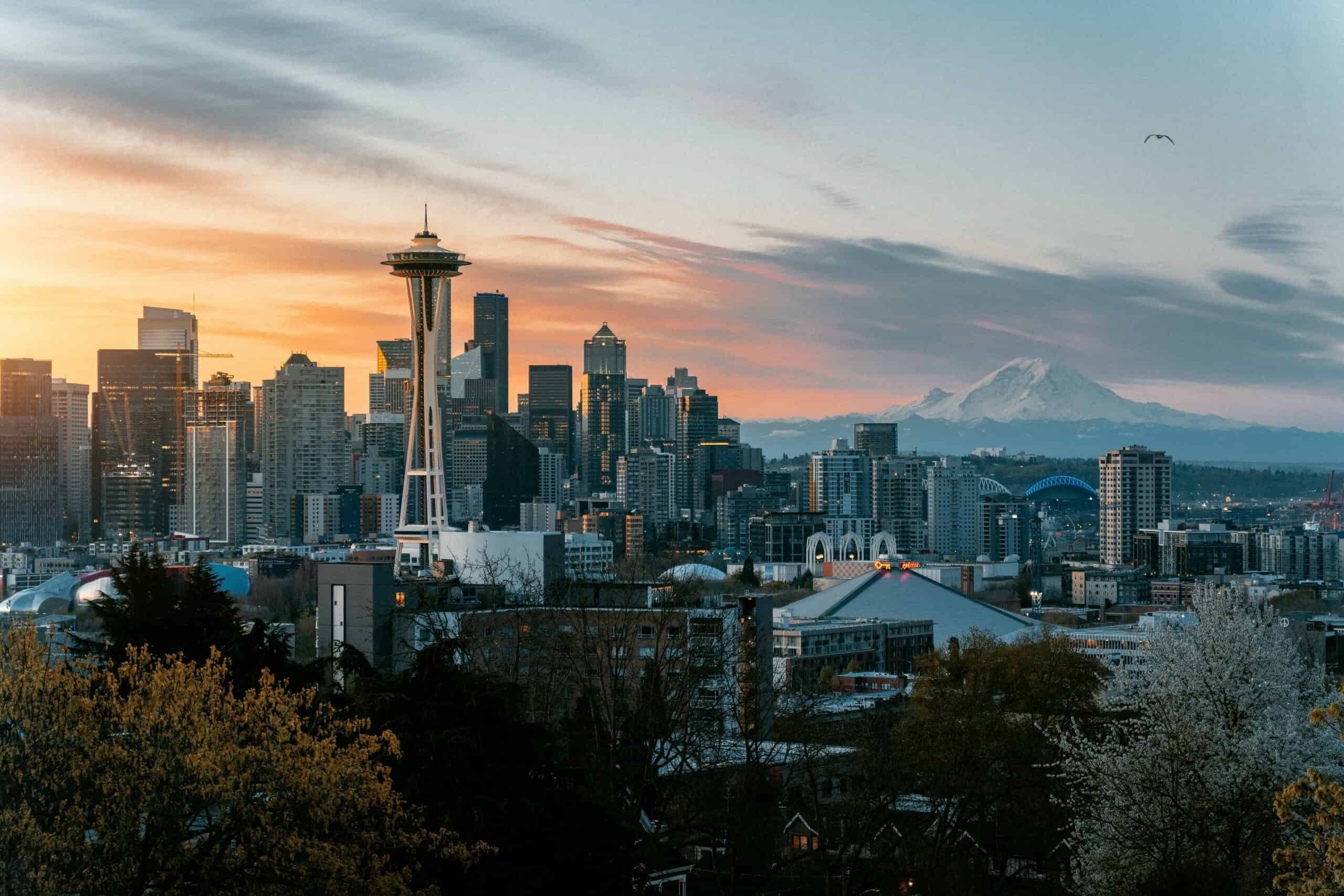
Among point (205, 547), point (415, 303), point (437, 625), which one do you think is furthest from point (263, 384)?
point (437, 625)

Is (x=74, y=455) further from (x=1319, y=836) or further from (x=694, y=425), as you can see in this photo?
(x=1319, y=836)

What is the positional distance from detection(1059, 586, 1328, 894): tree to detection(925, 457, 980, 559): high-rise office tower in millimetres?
106714

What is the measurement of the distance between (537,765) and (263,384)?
12358 cm

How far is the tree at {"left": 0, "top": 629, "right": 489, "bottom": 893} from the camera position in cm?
951

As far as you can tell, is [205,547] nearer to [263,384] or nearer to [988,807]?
[263,384]

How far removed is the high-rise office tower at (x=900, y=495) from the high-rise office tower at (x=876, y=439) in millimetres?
17403

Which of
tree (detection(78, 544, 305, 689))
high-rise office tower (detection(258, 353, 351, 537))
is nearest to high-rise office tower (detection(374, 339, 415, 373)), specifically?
high-rise office tower (detection(258, 353, 351, 537))

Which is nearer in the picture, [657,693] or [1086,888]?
[1086,888]

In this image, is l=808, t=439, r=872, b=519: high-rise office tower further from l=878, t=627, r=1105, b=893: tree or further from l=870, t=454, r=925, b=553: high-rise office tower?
l=878, t=627, r=1105, b=893: tree

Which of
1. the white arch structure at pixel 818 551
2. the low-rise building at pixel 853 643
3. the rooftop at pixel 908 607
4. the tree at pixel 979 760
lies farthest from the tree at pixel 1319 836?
the white arch structure at pixel 818 551

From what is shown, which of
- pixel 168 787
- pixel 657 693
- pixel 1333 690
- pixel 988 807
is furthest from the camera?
pixel 988 807

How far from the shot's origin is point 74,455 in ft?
378

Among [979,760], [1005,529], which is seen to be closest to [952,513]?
[1005,529]

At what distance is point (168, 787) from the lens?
9.84 meters
